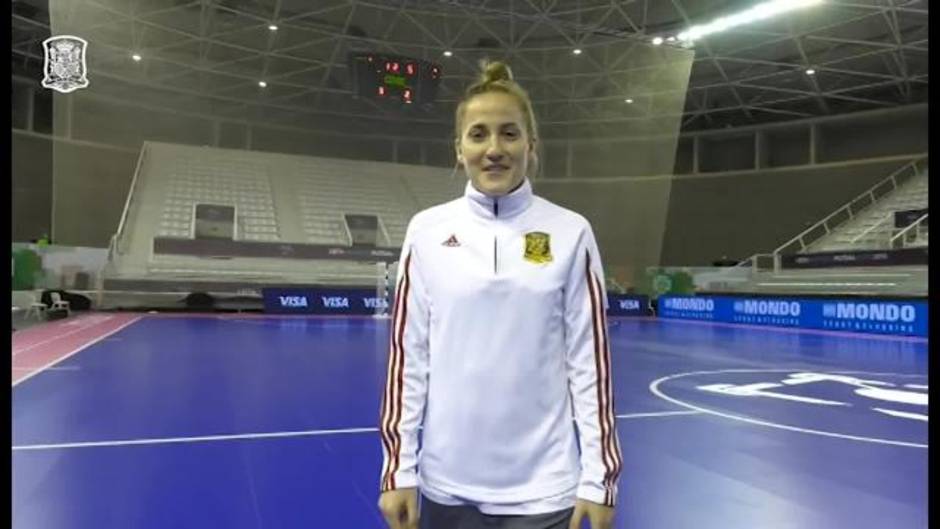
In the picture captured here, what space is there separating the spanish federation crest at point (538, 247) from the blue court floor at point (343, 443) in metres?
1.41

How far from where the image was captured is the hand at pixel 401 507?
1.25m

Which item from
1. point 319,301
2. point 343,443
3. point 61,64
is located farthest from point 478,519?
point 319,301

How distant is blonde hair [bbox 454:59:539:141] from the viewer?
50.8 inches

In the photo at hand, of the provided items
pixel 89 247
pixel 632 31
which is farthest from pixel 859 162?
pixel 89 247

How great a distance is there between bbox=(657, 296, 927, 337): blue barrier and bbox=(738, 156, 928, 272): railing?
13.1ft

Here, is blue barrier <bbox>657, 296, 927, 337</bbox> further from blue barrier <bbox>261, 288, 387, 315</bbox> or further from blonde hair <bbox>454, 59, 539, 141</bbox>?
blonde hair <bbox>454, 59, 539, 141</bbox>

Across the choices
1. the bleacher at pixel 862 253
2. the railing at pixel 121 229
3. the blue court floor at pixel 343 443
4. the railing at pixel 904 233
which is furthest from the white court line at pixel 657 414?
the railing at pixel 904 233

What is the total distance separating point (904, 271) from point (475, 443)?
15.9 m

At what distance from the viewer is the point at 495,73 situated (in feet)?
4.34

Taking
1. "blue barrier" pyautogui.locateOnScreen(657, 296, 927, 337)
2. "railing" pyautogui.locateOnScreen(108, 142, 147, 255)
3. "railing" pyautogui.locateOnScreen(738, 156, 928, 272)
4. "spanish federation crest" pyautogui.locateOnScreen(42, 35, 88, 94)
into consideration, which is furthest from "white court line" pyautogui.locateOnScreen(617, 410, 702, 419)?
"railing" pyautogui.locateOnScreen(738, 156, 928, 272)

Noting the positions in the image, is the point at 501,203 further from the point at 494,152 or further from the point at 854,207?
the point at 854,207

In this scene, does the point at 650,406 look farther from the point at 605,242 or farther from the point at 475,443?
the point at 605,242

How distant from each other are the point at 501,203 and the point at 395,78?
34.5 feet

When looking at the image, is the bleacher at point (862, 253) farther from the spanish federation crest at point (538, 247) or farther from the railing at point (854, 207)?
the spanish federation crest at point (538, 247)
